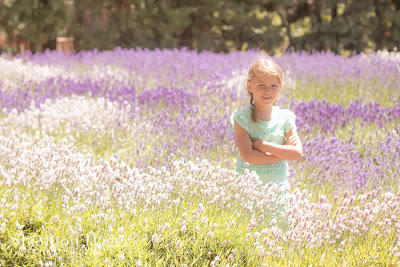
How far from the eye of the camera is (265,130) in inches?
130

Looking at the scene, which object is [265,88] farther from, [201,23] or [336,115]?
[201,23]

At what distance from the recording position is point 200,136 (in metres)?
4.66

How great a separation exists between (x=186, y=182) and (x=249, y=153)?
481 mm

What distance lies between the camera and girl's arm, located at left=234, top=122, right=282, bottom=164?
3.14 meters

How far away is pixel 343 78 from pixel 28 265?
18.4ft

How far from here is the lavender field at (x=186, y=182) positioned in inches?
102

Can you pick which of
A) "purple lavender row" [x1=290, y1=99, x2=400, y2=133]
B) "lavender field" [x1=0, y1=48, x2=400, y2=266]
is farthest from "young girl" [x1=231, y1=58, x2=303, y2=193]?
"purple lavender row" [x1=290, y1=99, x2=400, y2=133]

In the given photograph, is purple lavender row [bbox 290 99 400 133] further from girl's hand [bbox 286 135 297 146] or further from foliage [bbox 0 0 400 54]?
foliage [bbox 0 0 400 54]

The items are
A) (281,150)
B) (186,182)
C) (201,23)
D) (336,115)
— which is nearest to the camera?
(186,182)

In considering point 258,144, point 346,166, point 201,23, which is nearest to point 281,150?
point 258,144

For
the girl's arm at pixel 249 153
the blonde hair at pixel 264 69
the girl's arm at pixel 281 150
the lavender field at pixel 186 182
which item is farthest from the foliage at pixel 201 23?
the girl's arm at pixel 281 150

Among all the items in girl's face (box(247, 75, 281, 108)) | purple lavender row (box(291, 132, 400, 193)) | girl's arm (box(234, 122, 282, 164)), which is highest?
girl's face (box(247, 75, 281, 108))

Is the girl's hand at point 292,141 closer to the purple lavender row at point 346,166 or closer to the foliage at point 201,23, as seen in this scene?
the purple lavender row at point 346,166

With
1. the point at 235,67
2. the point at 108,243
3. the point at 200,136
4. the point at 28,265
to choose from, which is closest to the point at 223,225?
the point at 108,243
